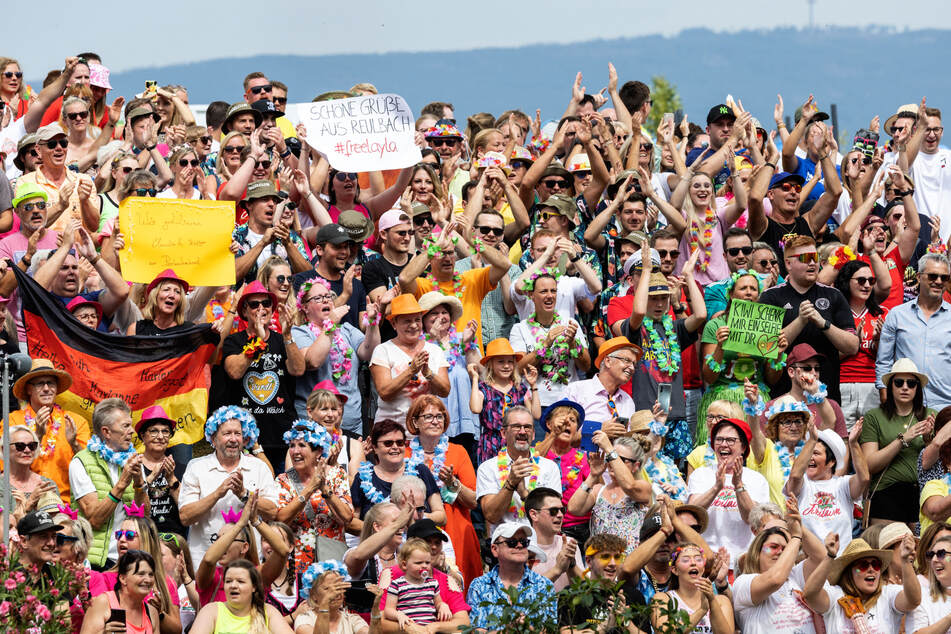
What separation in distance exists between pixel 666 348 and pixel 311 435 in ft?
11.0

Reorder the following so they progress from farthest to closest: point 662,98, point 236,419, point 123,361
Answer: point 662,98 < point 123,361 < point 236,419

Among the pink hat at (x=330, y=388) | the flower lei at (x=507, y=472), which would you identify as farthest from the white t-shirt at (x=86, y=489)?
the flower lei at (x=507, y=472)

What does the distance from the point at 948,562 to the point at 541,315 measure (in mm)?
3800

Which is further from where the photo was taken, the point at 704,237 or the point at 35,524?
the point at 704,237

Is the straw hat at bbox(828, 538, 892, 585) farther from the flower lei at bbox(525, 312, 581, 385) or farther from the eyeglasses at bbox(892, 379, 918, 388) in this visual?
the flower lei at bbox(525, 312, 581, 385)

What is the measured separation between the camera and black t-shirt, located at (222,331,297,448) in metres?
13.2

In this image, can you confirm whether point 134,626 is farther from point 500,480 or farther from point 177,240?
point 177,240

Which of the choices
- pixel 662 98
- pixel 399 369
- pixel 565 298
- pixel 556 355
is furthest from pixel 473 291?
pixel 662 98

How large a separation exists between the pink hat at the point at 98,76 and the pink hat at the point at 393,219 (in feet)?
11.3

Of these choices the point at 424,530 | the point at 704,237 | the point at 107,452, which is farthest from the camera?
the point at 704,237

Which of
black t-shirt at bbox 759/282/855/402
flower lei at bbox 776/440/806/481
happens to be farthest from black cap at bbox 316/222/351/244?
flower lei at bbox 776/440/806/481

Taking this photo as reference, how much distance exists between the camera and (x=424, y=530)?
11.6 m

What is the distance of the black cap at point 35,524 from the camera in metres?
10.8

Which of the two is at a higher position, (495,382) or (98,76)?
(98,76)
